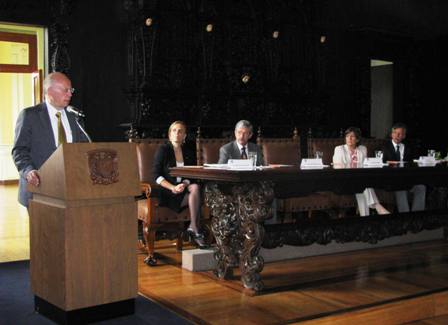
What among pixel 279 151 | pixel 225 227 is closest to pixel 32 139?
pixel 225 227

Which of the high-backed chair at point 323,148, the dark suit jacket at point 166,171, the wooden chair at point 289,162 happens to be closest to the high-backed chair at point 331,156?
the high-backed chair at point 323,148

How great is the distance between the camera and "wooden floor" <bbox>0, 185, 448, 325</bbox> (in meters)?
3.17

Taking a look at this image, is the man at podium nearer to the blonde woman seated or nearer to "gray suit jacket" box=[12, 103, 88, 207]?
"gray suit jacket" box=[12, 103, 88, 207]

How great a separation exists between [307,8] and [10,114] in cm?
721

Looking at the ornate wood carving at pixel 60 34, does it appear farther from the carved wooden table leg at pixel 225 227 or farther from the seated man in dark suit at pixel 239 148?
the carved wooden table leg at pixel 225 227

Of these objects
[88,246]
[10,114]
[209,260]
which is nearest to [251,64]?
[209,260]

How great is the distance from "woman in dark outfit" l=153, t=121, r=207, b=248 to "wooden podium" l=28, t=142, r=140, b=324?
5.12 feet

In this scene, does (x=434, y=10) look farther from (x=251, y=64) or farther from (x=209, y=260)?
(x=209, y=260)

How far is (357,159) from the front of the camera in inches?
212

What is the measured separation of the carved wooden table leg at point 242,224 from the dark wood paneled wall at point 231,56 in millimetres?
2505

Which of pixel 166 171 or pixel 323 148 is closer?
pixel 166 171

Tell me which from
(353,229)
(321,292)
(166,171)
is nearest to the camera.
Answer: (321,292)

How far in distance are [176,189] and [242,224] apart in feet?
3.02

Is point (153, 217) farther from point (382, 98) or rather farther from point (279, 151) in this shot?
point (382, 98)
